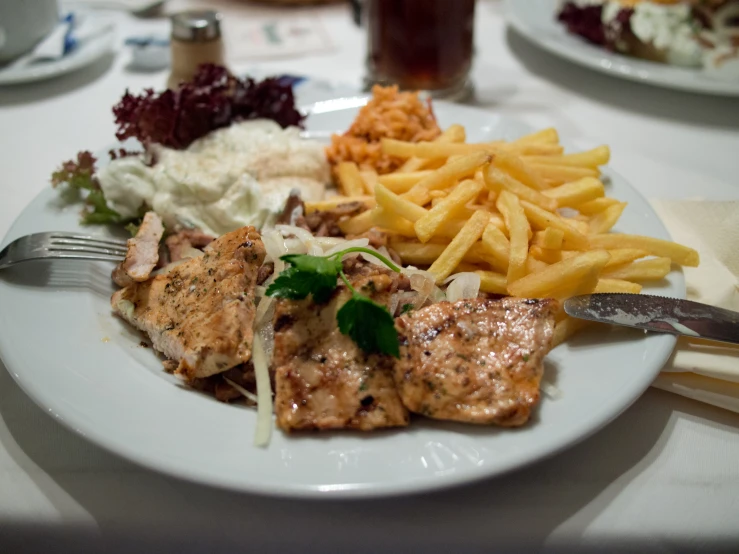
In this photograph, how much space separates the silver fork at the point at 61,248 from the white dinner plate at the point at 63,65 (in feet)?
8.23

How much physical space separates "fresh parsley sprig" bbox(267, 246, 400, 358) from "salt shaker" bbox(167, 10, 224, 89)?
2440mm

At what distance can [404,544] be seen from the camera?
164cm

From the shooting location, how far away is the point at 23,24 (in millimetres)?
4203

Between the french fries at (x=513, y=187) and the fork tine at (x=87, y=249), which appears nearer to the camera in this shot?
the fork tine at (x=87, y=249)

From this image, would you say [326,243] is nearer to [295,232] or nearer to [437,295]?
[295,232]

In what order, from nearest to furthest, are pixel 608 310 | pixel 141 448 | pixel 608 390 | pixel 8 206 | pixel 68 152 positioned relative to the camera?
pixel 141 448 < pixel 608 390 < pixel 608 310 < pixel 8 206 < pixel 68 152

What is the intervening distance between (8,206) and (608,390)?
3.02 m

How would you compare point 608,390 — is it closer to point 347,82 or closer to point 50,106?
point 347,82

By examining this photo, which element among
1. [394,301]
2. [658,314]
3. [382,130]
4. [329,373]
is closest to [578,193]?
[658,314]

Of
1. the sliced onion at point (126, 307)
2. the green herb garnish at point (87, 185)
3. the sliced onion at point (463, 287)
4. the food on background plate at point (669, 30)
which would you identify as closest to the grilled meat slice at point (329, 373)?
the sliced onion at point (463, 287)

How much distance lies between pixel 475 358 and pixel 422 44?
2840 mm

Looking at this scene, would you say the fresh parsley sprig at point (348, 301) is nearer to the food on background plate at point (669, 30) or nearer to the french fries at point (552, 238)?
the french fries at point (552, 238)

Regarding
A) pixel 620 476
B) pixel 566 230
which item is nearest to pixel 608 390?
pixel 620 476

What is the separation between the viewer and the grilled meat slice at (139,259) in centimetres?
225
